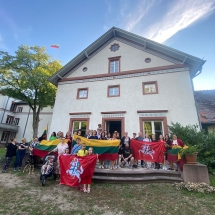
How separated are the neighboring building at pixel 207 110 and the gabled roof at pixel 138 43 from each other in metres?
3.34

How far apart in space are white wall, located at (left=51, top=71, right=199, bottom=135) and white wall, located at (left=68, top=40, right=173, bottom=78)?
1.15 meters

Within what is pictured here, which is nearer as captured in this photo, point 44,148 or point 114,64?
point 44,148

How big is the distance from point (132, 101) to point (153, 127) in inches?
100

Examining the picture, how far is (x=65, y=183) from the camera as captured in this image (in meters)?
5.20

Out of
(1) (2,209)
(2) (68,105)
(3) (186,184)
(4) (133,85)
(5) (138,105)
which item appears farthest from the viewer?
(2) (68,105)

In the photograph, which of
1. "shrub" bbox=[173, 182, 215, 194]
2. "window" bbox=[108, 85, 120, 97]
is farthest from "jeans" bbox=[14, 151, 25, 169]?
"shrub" bbox=[173, 182, 215, 194]

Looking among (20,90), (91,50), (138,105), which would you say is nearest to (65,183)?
(138,105)

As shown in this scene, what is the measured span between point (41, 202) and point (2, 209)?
3.18ft

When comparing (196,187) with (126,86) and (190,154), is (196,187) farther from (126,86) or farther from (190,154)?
(126,86)

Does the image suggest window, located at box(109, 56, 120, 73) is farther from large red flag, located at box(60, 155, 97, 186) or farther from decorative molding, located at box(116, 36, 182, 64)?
large red flag, located at box(60, 155, 97, 186)

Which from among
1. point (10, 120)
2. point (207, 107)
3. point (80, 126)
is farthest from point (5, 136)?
point (207, 107)

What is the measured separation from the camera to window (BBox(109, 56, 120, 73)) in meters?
12.5

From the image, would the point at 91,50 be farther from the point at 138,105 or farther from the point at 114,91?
the point at 138,105

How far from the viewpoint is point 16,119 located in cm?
2844
